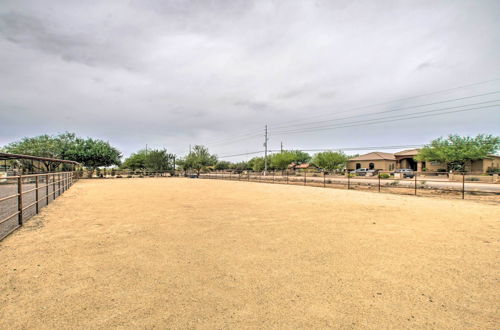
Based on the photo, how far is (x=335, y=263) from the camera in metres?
4.02

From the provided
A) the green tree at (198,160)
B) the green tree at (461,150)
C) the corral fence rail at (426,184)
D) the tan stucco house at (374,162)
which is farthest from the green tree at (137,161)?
the green tree at (461,150)

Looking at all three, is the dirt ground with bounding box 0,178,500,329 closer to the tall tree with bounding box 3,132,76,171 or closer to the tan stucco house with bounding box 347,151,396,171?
the tall tree with bounding box 3,132,76,171

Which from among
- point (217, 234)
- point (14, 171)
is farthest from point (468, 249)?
point (14, 171)

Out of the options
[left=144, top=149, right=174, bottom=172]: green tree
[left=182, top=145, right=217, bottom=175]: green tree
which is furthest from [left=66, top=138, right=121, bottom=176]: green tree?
[left=182, top=145, right=217, bottom=175]: green tree

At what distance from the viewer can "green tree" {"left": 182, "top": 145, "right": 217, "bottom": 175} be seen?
54141 millimetres

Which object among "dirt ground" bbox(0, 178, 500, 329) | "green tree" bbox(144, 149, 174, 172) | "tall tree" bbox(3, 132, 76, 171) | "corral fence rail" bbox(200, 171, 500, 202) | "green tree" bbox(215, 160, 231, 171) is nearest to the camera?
"dirt ground" bbox(0, 178, 500, 329)

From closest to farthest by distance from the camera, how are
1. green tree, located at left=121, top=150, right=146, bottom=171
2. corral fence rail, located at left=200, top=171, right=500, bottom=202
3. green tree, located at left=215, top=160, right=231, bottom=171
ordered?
1. corral fence rail, located at left=200, top=171, right=500, bottom=202
2. green tree, located at left=121, top=150, right=146, bottom=171
3. green tree, located at left=215, top=160, right=231, bottom=171

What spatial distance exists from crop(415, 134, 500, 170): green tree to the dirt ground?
4292cm

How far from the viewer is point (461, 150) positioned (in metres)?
39.4

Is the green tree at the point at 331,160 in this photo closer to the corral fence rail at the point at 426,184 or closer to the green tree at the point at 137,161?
the corral fence rail at the point at 426,184

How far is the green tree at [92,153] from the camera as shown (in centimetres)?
3791

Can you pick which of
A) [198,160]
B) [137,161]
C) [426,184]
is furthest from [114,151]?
[426,184]

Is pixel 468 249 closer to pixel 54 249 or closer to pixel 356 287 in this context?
pixel 356 287

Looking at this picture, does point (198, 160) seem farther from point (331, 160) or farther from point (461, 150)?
point (461, 150)
